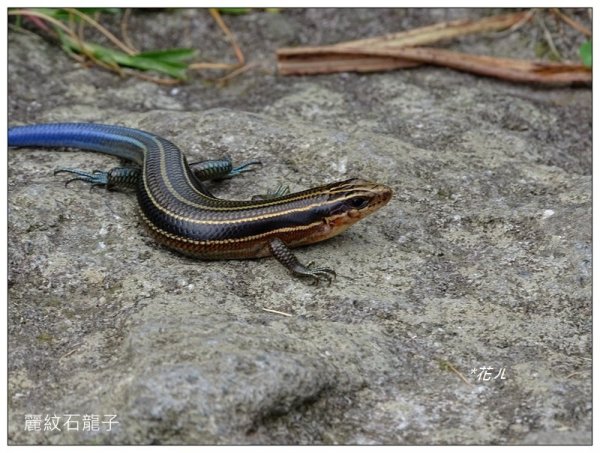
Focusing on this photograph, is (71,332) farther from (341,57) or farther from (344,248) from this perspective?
(341,57)

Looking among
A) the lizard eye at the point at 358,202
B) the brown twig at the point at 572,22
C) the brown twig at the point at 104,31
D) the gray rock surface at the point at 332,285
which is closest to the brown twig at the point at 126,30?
the brown twig at the point at 104,31

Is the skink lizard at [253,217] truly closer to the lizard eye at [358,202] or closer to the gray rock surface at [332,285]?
the lizard eye at [358,202]

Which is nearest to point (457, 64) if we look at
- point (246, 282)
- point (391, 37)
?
point (391, 37)

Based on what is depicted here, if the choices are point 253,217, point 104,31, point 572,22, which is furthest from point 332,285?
point 572,22

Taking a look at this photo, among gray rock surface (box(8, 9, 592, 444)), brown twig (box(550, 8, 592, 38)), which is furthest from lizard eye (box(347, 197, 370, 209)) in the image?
brown twig (box(550, 8, 592, 38))

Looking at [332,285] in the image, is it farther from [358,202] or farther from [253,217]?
[253,217]

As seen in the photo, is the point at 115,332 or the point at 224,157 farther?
the point at 224,157

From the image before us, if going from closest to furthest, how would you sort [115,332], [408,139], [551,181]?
[115,332] < [551,181] < [408,139]
